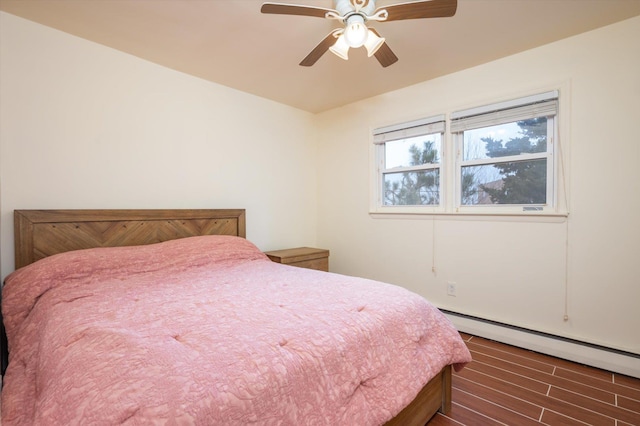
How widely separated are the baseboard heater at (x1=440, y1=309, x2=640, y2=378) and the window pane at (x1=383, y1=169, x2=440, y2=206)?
1.15m

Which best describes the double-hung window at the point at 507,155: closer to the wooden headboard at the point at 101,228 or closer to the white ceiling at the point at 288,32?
the white ceiling at the point at 288,32

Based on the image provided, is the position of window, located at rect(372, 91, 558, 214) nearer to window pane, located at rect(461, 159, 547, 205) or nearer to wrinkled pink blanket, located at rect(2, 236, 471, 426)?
window pane, located at rect(461, 159, 547, 205)

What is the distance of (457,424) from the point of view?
154 centimetres

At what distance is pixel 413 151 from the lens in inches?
124

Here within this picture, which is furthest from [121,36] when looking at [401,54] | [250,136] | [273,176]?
[401,54]

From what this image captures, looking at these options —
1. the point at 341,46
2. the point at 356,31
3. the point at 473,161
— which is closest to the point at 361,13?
the point at 356,31

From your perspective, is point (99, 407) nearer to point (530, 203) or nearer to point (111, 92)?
point (111, 92)

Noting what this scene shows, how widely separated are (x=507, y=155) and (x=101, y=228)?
11.0 feet

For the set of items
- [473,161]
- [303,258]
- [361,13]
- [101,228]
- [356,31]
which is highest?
[361,13]

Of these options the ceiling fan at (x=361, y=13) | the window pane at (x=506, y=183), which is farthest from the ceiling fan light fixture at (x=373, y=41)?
the window pane at (x=506, y=183)

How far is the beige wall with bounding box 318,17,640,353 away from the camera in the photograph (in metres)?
2.02

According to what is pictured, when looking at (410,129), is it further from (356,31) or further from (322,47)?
(356,31)

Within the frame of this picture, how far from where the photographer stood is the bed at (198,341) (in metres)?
0.79

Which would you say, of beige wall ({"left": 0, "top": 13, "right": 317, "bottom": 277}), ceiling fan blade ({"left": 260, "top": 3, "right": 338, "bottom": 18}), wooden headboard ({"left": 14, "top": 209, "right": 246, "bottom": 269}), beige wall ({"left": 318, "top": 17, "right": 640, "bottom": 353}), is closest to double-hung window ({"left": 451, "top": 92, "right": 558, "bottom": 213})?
beige wall ({"left": 318, "top": 17, "right": 640, "bottom": 353})
